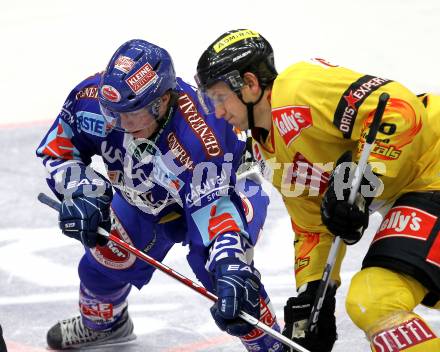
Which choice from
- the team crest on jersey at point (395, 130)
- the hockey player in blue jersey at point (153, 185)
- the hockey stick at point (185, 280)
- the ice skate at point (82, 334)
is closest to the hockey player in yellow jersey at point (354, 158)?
the team crest on jersey at point (395, 130)

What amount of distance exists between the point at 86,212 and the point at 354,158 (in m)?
1.13

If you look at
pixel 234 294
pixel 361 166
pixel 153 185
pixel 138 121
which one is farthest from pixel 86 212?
pixel 361 166

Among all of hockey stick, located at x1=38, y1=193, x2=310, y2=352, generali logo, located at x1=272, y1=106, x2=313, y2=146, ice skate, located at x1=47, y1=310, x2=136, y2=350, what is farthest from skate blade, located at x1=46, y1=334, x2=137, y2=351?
generali logo, located at x1=272, y1=106, x2=313, y2=146

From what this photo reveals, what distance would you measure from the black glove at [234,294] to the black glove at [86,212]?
2.00ft

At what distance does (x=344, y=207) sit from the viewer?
10.8 ft

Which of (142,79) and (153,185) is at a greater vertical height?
(142,79)

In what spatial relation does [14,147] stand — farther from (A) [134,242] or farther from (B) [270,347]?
(B) [270,347]

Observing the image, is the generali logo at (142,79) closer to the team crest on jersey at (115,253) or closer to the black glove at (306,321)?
the team crest on jersey at (115,253)

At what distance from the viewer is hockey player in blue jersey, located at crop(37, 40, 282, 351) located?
12.5ft

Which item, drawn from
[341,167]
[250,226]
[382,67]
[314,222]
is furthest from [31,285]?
[382,67]

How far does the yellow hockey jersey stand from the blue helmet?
1.43 feet

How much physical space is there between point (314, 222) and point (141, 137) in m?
0.75

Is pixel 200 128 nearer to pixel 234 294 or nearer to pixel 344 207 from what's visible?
pixel 234 294

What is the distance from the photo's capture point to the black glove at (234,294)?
3584 mm
